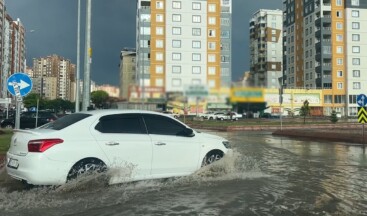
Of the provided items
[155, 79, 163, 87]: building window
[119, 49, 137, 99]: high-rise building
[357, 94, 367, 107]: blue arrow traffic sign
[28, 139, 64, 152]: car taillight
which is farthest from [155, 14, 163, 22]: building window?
[357, 94, 367, 107]: blue arrow traffic sign

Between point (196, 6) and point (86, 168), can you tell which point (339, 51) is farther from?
point (86, 168)

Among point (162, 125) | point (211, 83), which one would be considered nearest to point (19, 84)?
point (211, 83)

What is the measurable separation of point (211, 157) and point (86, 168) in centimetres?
272

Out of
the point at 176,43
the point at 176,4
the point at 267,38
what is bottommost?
the point at 176,43

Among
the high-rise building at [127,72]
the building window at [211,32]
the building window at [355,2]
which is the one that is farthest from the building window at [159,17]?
the building window at [355,2]

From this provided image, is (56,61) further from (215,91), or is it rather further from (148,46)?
(215,91)

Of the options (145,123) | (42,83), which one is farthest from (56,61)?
(145,123)

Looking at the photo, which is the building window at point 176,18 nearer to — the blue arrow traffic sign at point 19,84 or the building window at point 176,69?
the building window at point 176,69

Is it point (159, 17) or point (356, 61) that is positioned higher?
point (356, 61)

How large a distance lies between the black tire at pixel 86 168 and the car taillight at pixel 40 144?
1.81 ft

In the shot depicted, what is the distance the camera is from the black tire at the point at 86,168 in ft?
23.3

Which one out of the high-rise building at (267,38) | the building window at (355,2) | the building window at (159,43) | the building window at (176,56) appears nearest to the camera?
the building window at (176,56)

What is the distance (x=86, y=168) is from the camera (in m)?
7.20

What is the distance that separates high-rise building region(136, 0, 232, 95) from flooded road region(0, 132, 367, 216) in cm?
224
